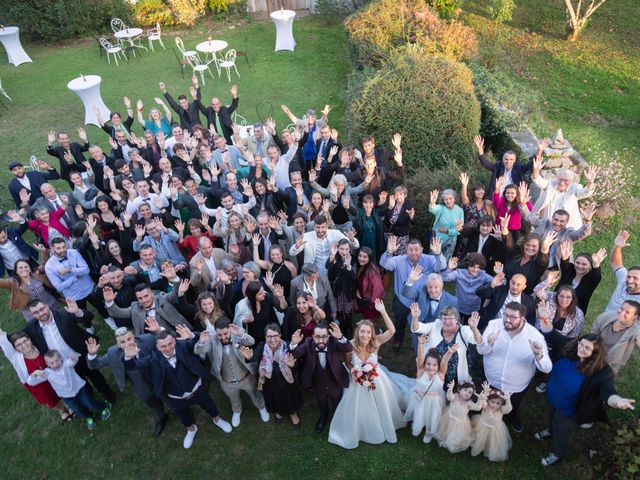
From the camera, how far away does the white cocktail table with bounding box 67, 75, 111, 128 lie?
12109 mm

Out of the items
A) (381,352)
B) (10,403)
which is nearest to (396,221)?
(381,352)

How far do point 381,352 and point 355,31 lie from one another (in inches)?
332

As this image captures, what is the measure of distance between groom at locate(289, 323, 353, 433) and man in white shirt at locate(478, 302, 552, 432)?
142cm

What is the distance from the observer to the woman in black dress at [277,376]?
5.01m

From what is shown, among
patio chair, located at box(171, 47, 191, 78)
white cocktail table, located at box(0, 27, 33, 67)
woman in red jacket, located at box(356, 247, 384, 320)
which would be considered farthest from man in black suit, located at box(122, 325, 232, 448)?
white cocktail table, located at box(0, 27, 33, 67)

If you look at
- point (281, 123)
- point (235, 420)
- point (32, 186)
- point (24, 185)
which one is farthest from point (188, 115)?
point (235, 420)

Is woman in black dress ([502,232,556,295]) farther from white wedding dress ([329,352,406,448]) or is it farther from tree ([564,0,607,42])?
tree ([564,0,607,42])

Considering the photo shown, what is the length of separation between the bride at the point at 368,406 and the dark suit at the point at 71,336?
303 centimetres

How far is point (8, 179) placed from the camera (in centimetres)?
1123

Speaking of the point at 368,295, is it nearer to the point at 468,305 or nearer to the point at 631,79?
the point at 468,305

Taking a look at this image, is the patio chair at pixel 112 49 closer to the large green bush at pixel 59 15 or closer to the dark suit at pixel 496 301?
the large green bush at pixel 59 15

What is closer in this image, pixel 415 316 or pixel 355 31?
pixel 415 316

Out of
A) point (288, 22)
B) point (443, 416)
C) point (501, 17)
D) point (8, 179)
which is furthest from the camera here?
point (288, 22)

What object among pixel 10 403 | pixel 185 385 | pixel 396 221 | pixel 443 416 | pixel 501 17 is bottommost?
pixel 10 403
